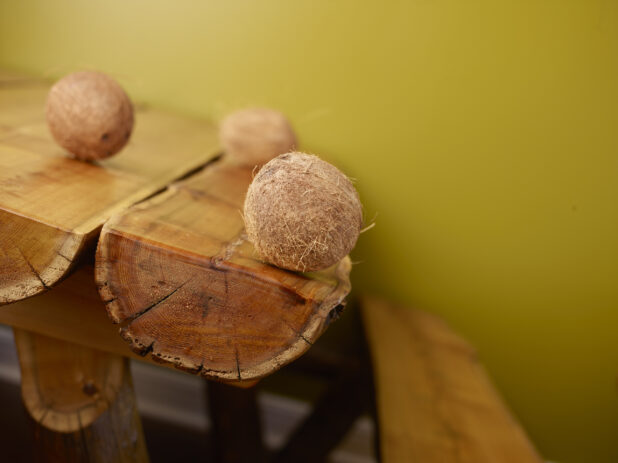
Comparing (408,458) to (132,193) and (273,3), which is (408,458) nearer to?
(132,193)

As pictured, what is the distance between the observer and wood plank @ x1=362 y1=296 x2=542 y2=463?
824mm

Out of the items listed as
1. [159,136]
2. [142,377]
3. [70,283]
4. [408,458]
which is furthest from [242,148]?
[142,377]

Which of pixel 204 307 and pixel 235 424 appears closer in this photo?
pixel 204 307

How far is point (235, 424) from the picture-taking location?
3.68ft

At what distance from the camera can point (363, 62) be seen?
113cm

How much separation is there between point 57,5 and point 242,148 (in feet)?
2.47

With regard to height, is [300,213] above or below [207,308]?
above

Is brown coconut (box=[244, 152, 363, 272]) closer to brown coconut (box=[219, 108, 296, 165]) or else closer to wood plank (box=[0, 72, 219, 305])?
wood plank (box=[0, 72, 219, 305])

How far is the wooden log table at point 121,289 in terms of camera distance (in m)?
0.53

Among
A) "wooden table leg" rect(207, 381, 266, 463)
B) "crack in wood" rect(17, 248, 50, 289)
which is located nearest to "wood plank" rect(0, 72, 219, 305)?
"crack in wood" rect(17, 248, 50, 289)

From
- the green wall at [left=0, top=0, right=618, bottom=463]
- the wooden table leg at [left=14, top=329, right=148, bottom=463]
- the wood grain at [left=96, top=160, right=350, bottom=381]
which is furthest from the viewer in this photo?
the green wall at [left=0, top=0, right=618, bottom=463]

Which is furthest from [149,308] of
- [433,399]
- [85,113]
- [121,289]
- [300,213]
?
[433,399]

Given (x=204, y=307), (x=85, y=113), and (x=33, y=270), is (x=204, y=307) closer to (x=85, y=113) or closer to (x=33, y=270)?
(x=33, y=270)

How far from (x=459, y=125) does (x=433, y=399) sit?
2.02 ft
